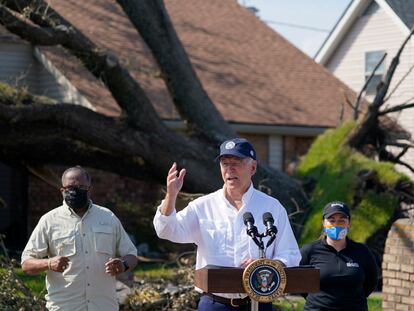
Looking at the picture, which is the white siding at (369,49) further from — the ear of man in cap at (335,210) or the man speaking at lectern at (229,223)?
the man speaking at lectern at (229,223)

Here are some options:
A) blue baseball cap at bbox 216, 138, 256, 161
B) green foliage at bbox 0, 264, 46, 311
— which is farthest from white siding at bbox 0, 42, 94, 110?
blue baseball cap at bbox 216, 138, 256, 161

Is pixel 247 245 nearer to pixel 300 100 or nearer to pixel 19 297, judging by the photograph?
pixel 19 297

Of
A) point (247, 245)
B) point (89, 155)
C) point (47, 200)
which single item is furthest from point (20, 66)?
point (247, 245)

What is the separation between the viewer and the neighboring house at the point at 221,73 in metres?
19.3

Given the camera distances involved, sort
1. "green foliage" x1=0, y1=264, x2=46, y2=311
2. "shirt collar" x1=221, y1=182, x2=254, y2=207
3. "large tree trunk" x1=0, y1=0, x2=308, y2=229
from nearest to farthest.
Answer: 1. "shirt collar" x1=221, y1=182, x2=254, y2=207
2. "green foliage" x1=0, y1=264, x2=46, y2=311
3. "large tree trunk" x1=0, y1=0, x2=308, y2=229

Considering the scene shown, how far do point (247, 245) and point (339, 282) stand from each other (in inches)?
64.0

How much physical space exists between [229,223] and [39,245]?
158 centimetres

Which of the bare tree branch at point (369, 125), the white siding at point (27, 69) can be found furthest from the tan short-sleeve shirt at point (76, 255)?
the white siding at point (27, 69)

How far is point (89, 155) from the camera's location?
14727 millimetres

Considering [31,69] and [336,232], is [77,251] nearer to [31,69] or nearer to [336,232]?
[336,232]

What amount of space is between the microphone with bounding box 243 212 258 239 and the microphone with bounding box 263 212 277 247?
9 cm

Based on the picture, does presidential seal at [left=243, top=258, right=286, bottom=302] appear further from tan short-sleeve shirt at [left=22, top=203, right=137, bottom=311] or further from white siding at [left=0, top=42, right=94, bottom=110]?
white siding at [left=0, top=42, right=94, bottom=110]

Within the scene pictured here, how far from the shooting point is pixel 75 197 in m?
6.64

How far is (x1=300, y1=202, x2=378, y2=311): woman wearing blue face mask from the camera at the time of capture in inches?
280
